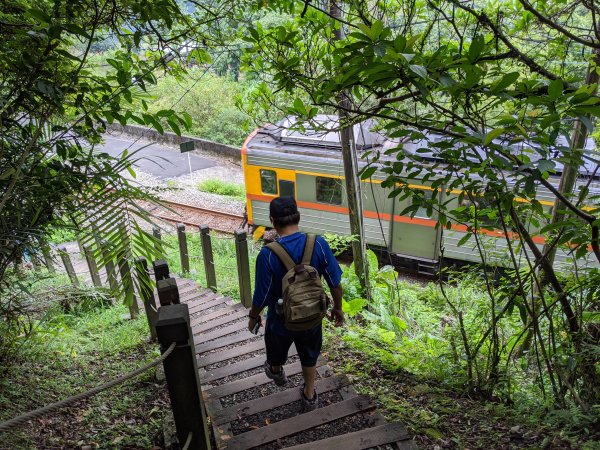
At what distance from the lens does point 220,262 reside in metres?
10.1

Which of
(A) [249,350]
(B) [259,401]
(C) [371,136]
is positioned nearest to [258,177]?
(C) [371,136]

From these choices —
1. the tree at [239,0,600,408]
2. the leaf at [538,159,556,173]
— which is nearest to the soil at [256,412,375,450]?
the tree at [239,0,600,408]

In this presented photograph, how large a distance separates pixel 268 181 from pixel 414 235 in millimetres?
3539

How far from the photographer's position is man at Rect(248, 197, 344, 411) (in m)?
2.76

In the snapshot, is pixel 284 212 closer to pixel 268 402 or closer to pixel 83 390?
pixel 268 402

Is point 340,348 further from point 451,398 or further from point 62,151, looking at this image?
point 62,151

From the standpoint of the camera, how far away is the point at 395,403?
127 inches

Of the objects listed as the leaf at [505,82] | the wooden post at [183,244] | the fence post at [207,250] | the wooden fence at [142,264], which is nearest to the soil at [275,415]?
the wooden fence at [142,264]

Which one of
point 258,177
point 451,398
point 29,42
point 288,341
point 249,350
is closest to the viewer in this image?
point 29,42

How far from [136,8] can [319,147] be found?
696 centimetres

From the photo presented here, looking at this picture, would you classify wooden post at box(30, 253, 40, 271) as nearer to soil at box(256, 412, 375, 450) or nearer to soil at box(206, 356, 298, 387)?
soil at box(206, 356, 298, 387)

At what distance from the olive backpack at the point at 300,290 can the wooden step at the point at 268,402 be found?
0.78 metres

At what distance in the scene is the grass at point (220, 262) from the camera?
24.5 ft

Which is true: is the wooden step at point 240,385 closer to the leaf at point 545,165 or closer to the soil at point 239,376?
the soil at point 239,376
